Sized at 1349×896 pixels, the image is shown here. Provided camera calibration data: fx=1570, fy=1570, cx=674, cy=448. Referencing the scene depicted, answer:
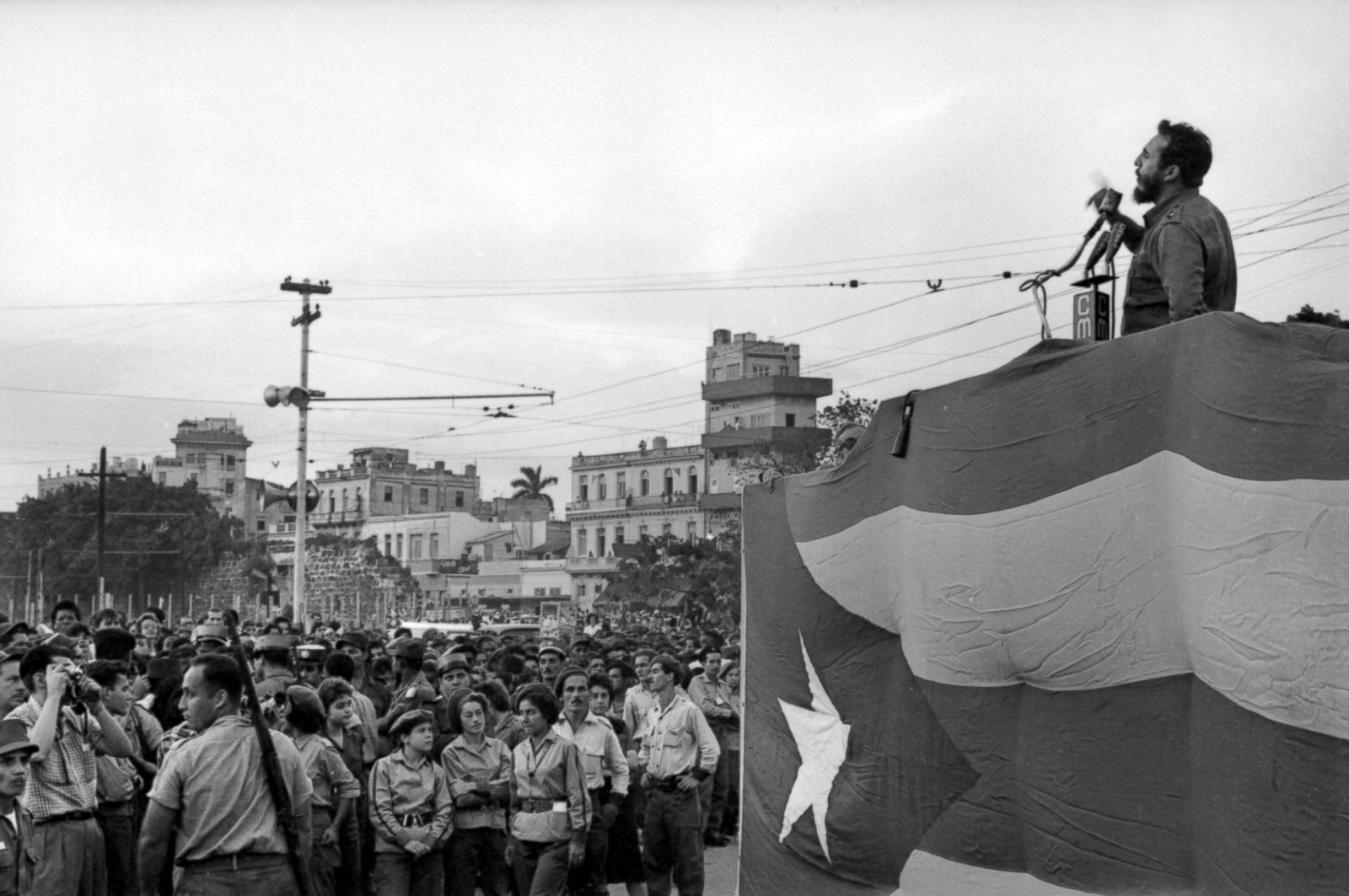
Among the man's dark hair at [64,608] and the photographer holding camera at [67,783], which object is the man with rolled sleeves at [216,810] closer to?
the photographer holding camera at [67,783]

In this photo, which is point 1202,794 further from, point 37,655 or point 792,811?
point 37,655

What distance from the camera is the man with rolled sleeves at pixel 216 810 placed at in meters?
6.46

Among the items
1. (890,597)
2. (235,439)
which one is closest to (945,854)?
(890,597)

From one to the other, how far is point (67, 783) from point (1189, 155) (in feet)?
21.3

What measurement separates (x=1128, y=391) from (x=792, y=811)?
267 centimetres

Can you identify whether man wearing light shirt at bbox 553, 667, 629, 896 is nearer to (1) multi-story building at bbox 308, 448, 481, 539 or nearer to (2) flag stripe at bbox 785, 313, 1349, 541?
(2) flag stripe at bbox 785, 313, 1349, 541

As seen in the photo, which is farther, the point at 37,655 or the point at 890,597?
the point at 37,655

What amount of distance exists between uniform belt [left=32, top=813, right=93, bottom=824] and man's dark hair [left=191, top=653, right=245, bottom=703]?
231cm

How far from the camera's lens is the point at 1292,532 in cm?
420

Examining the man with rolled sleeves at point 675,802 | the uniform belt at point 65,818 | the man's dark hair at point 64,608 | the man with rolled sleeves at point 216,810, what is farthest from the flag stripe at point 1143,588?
the man's dark hair at point 64,608

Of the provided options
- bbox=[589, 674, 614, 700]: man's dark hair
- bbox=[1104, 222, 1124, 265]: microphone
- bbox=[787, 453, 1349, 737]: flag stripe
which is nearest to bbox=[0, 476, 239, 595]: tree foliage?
bbox=[589, 674, 614, 700]: man's dark hair

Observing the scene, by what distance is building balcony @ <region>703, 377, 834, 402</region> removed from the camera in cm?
8594

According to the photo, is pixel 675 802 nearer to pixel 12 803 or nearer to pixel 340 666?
pixel 340 666

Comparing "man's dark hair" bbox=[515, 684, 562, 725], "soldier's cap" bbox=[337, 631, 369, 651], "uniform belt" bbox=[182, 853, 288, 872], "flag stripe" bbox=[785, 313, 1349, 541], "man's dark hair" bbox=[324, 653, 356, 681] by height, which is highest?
"flag stripe" bbox=[785, 313, 1349, 541]
